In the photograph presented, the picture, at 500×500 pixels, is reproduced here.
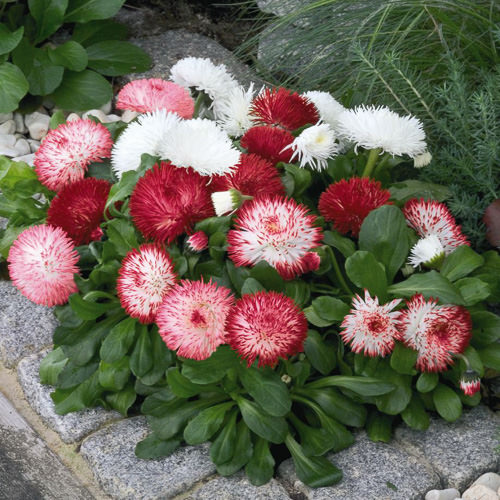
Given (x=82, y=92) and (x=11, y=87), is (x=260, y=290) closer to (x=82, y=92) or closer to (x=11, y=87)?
(x=11, y=87)

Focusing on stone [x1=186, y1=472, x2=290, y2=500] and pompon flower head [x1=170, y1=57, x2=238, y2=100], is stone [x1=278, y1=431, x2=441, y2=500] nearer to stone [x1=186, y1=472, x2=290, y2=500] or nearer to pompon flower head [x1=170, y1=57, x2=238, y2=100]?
stone [x1=186, y1=472, x2=290, y2=500]

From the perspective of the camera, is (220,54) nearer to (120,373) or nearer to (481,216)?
(481,216)

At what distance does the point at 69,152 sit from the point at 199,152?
1.49ft

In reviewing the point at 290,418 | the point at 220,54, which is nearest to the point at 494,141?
the point at 290,418

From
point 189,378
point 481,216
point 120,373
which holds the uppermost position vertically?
point 481,216

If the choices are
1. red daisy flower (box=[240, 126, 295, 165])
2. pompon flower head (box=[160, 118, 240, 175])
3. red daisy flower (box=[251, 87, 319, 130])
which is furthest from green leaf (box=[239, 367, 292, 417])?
red daisy flower (box=[251, 87, 319, 130])

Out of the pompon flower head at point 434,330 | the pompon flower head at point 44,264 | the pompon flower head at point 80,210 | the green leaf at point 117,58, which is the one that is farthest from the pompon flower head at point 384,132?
the green leaf at point 117,58

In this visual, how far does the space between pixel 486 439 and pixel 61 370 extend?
1.02 meters

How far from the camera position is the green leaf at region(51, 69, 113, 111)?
3.19 metres

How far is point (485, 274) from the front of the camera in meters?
1.87

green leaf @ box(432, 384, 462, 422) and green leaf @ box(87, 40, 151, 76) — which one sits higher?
green leaf @ box(432, 384, 462, 422)

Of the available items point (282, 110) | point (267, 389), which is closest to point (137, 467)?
point (267, 389)

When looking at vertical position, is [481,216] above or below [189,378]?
above

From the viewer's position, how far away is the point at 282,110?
2.01 meters
